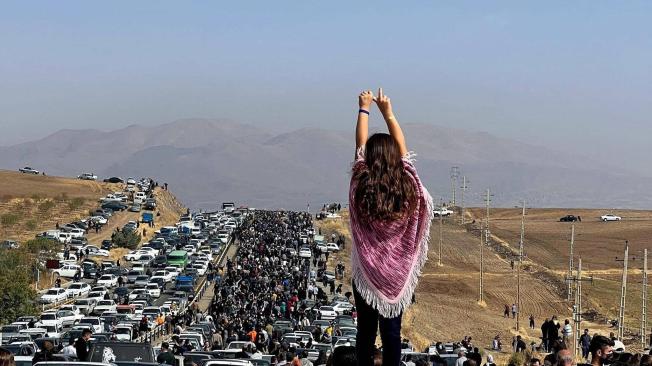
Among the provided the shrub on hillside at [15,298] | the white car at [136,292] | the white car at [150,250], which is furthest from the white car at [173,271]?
the shrub on hillside at [15,298]

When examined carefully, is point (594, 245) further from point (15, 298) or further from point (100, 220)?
point (15, 298)

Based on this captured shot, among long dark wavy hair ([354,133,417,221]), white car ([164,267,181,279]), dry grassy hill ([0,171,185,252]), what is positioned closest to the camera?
long dark wavy hair ([354,133,417,221])

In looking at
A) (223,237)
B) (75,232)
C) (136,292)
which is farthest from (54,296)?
(223,237)

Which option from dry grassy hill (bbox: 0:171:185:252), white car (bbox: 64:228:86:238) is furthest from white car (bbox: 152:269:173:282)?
white car (bbox: 64:228:86:238)

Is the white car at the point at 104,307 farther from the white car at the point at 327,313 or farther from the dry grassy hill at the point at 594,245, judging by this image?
the dry grassy hill at the point at 594,245

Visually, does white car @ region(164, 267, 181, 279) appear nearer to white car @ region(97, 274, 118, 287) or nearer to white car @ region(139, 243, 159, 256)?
white car @ region(97, 274, 118, 287)

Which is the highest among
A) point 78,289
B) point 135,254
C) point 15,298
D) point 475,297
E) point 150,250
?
point 150,250

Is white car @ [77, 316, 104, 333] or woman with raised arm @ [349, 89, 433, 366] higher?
woman with raised arm @ [349, 89, 433, 366]
